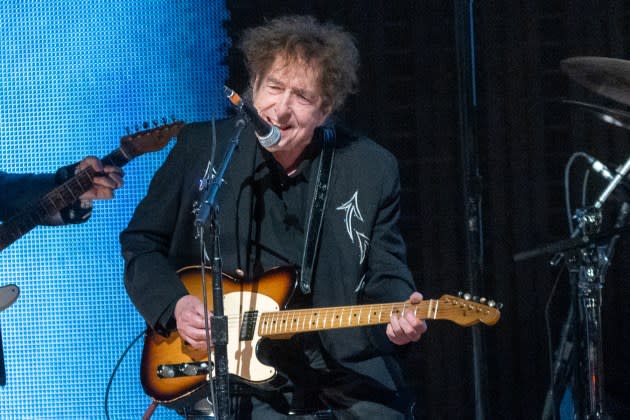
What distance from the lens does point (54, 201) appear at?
4.11m

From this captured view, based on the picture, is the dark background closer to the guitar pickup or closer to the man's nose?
the man's nose

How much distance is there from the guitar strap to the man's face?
9cm

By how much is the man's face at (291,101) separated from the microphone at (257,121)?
0.38 m

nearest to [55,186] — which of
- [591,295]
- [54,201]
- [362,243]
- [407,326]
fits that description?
[54,201]

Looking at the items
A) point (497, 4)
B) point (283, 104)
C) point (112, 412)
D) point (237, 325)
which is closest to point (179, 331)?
point (237, 325)

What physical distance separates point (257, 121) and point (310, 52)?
708mm

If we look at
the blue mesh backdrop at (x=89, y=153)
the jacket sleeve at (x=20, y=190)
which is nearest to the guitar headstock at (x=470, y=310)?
the blue mesh backdrop at (x=89, y=153)

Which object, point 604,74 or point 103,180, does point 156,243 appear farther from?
point 604,74

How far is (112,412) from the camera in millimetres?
4406

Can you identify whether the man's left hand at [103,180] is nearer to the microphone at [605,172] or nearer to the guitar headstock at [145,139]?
the guitar headstock at [145,139]

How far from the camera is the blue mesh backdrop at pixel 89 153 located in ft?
14.5

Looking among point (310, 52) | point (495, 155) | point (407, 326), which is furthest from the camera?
point (495, 155)

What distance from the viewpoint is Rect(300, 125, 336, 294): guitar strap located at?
3.15 m

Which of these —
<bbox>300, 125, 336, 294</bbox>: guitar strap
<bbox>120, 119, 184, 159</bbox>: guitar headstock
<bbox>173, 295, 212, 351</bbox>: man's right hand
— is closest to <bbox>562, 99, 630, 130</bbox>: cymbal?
<bbox>300, 125, 336, 294</bbox>: guitar strap
